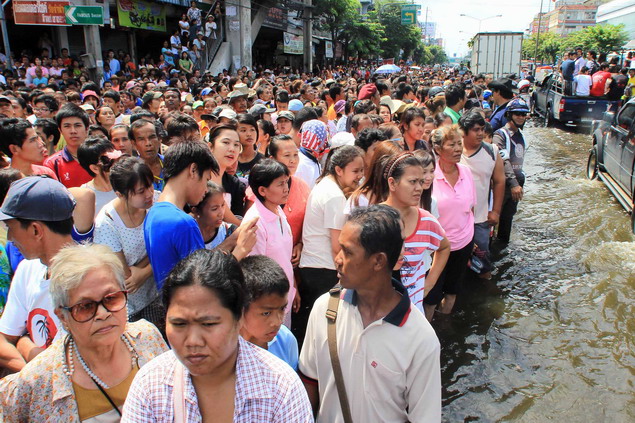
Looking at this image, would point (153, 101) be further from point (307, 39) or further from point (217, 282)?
point (307, 39)

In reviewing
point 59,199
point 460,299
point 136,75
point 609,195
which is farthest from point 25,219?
point 136,75

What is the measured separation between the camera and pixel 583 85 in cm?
1465

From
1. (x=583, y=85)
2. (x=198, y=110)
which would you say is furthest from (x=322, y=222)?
(x=583, y=85)

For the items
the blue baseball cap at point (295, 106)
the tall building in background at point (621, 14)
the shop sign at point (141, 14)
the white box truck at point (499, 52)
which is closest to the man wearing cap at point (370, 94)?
the blue baseball cap at point (295, 106)

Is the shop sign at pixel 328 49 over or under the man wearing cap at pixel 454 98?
over

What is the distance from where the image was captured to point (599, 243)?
661 centimetres

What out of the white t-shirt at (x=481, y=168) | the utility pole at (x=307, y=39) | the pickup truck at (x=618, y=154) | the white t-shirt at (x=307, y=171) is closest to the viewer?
the white t-shirt at (x=307, y=171)

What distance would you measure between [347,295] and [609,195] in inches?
336

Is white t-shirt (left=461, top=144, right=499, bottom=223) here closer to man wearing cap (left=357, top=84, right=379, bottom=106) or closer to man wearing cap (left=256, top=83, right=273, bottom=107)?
man wearing cap (left=357, top=84, right=379, bottom=106)

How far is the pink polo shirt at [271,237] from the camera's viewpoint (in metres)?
3.20

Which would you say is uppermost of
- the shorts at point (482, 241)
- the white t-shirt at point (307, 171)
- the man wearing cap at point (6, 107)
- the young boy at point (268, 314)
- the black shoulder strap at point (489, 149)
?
the man wearing cap at point (6, 107)

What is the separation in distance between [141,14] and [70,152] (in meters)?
16.0

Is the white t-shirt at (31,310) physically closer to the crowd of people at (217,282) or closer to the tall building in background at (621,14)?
the crowd of people at (217,282)

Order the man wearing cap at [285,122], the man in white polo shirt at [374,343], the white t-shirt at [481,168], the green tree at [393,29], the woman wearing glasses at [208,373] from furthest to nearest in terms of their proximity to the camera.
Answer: the green tree at [393,29]
the man wearing cap at [285,122]
the white t-shirt at [481,168]
the man in white polo shirt at [374,343]
the woman wearing glasses at [208,373]
